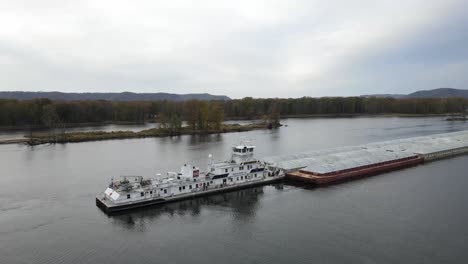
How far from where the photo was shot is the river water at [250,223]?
27.1 m

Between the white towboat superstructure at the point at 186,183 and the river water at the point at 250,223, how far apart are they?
3.74 ft

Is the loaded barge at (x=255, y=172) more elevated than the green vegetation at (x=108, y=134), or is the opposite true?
the green vegetation at (x=108, y=134)

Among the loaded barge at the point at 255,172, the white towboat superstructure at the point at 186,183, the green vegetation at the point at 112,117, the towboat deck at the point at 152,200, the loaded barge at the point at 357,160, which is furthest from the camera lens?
the green vegetation at the point at 112,117

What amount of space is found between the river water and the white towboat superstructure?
1138mm

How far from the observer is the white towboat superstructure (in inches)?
1469

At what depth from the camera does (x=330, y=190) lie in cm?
4459

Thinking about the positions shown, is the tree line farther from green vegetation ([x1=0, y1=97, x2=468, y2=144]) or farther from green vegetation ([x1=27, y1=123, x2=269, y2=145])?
green vegetation ([x1=27, y1=123, x2=269, y2=145])

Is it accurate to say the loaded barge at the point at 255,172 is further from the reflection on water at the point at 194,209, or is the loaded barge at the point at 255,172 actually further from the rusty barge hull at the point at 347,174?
the reflection on water at the point at 194,209

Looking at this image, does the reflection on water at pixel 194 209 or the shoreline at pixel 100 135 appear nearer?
the reflection on water at pixel 194 209

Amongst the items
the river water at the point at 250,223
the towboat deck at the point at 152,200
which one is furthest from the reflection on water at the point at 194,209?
the towboat deck at the point at 152,200

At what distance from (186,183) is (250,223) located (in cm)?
1086

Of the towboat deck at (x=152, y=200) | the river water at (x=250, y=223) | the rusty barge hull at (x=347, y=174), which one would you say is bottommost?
the river water at (x=250, y=223)

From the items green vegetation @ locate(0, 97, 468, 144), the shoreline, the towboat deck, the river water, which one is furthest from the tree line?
the towboat deck

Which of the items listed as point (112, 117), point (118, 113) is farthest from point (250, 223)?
point (112, 117)
